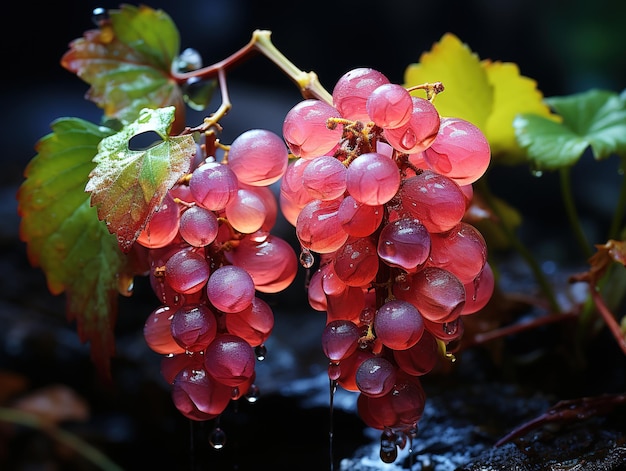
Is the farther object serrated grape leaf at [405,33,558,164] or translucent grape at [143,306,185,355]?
serrated grape leaf at [405,33,558,164]

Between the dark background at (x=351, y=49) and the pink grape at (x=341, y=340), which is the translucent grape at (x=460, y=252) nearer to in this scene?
the pink grape at (x=341, y=340)

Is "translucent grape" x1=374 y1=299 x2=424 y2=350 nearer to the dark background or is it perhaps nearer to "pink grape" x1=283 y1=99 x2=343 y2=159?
"pink grape" x1=283 y1=99 x2=343 y2=159

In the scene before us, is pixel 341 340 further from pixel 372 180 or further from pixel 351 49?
pixel 351 49

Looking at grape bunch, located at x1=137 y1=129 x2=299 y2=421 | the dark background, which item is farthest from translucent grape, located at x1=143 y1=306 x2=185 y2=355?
the dark background

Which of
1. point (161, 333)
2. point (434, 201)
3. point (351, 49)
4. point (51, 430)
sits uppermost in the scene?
point (434, 201)

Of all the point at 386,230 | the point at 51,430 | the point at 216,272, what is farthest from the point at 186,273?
the point at 51,430

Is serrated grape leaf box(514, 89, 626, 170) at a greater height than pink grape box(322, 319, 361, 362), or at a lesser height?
greater

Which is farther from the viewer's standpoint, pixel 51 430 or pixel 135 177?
pixel 51 430
